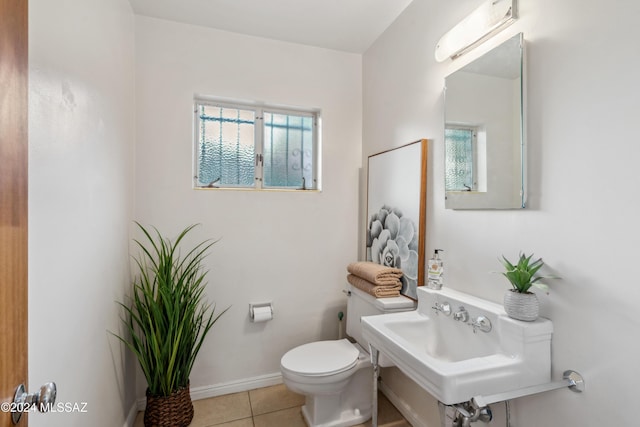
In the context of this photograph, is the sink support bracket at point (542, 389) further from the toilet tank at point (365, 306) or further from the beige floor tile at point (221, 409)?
the beige floor tile at point (221, 409)

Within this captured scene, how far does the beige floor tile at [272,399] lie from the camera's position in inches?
81.6

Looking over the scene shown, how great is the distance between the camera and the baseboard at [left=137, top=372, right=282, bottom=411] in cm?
216

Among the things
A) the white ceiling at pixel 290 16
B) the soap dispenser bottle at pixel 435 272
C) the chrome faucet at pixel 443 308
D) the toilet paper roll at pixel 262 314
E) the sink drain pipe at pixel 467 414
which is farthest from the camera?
the toilet paper roll at pixel 262 314

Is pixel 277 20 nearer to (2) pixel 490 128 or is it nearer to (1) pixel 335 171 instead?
(1) pixel 335 171

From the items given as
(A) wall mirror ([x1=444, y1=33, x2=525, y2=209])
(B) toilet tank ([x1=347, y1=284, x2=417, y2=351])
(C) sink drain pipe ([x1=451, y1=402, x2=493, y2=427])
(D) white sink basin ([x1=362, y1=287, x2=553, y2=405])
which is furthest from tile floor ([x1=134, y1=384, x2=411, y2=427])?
(A) wall mirror ([x1=444, y1=33, x2=525, y2=209])

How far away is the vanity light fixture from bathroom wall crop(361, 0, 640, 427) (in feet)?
0.14

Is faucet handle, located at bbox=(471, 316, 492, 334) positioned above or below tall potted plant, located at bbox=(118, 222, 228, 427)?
above

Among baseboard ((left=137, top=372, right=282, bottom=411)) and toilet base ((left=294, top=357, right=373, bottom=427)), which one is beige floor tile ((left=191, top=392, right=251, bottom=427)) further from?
toilet base ((left=294, top=357, right=373, bottom=427))

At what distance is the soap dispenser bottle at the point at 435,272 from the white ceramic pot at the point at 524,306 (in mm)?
478

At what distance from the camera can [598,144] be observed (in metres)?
0.99

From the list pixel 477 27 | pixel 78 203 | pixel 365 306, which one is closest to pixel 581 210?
pixel 477 27

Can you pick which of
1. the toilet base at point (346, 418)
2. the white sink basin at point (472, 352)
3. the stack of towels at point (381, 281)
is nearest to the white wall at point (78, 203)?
the toilet base at point (346, 418)

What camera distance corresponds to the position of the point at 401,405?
1.99m

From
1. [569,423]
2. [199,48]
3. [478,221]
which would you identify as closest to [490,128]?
[478,221]
